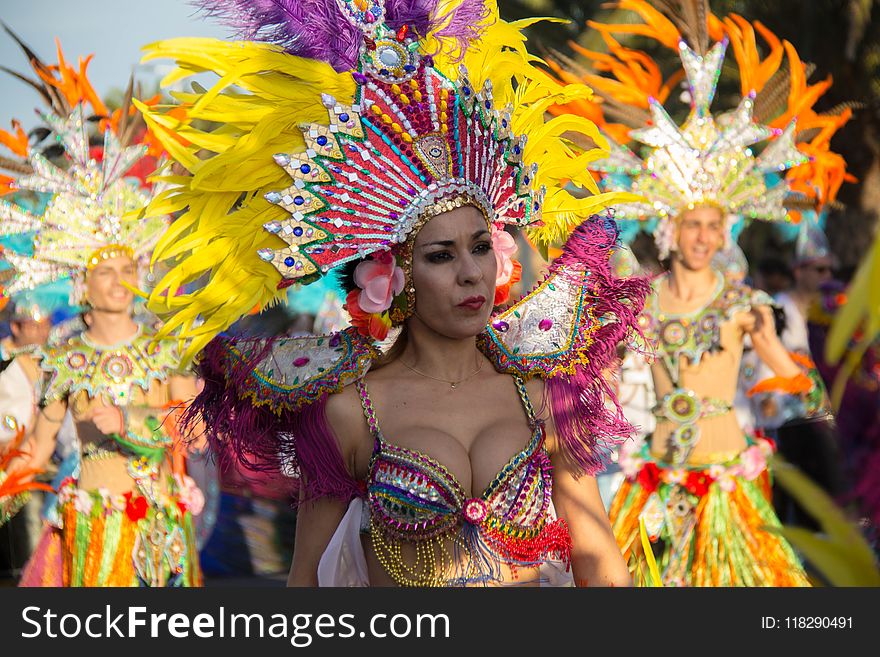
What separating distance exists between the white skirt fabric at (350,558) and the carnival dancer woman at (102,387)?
3.77 m

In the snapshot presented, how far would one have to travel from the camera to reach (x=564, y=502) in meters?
3.35

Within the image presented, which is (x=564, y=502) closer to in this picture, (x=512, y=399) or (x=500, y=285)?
(x=512, y=399)

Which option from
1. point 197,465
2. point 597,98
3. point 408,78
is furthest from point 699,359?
point 408,78

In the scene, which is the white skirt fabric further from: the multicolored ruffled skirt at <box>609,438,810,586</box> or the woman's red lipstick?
the multicolored ruffled skirt at <box>609,438,810,586</box>

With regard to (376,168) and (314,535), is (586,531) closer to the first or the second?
(314,535)

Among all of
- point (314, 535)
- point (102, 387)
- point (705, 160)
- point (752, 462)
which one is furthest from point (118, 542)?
point (705, 160)

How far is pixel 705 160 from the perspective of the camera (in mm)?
7379

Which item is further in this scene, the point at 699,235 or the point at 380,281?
the point at 699,235

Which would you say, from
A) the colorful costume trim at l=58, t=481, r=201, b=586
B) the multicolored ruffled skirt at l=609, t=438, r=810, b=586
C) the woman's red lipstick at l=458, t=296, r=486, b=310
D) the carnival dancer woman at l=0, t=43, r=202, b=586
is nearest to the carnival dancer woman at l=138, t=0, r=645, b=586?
the woman's red lipstick at l=458, t=296, r=486, b=310

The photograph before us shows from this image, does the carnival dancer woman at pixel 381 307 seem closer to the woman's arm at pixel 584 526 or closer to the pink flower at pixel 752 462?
the woman's arm at pixel 584 526

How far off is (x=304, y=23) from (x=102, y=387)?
424cm

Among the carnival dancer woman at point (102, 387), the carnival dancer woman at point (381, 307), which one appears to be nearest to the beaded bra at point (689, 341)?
the carnival dancer woman at point (102, 387)

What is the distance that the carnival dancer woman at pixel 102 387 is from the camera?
6906 mm

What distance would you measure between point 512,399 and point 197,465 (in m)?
5.25
